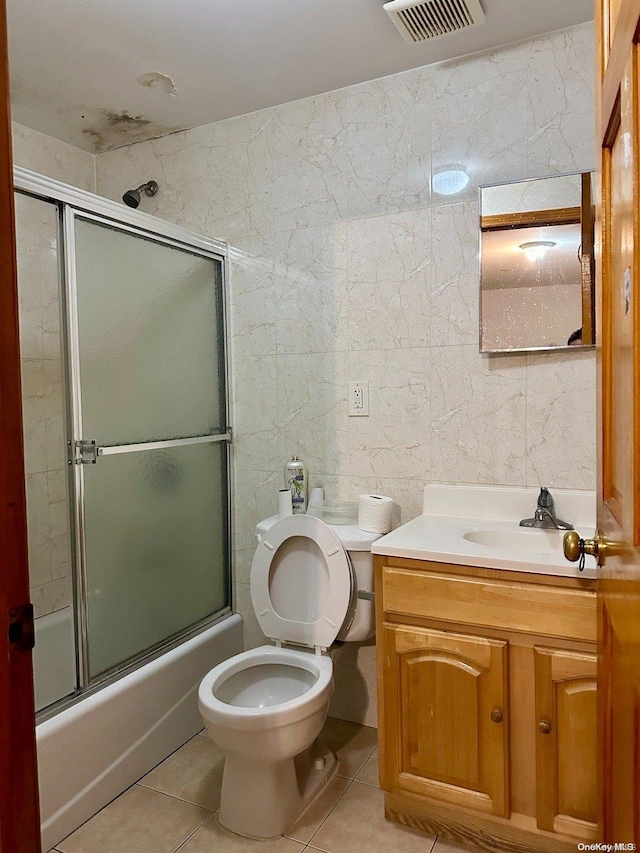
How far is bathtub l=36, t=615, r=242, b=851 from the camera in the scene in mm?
1681

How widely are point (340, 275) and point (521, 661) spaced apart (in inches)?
57.3

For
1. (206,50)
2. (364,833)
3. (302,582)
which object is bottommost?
(364,833)

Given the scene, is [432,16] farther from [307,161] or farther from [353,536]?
[353,536]

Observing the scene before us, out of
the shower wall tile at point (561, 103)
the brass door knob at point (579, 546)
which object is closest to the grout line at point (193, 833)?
the brass door knob at point (579, 546)

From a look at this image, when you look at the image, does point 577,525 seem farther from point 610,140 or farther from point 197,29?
point 197,29

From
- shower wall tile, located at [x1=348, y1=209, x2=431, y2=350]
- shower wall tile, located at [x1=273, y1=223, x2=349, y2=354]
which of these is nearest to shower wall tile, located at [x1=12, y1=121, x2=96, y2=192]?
shower wall tile, located at [x1=273, y1=223, x2=349, y2=354]

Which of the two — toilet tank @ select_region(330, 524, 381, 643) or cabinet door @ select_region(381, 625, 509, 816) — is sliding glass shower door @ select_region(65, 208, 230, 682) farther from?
cabinet door @ select_region(381, 625, 509, 816)

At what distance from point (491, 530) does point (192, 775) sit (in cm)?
129

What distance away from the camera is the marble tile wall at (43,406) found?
1.85m

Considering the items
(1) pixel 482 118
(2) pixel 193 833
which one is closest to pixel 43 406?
(2) pixel 193 833

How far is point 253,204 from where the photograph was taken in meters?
2.44

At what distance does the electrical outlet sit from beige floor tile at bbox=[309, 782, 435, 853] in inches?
50.1

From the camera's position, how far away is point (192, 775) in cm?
199

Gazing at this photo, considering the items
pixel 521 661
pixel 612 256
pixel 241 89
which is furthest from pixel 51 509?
pixel 612 256
